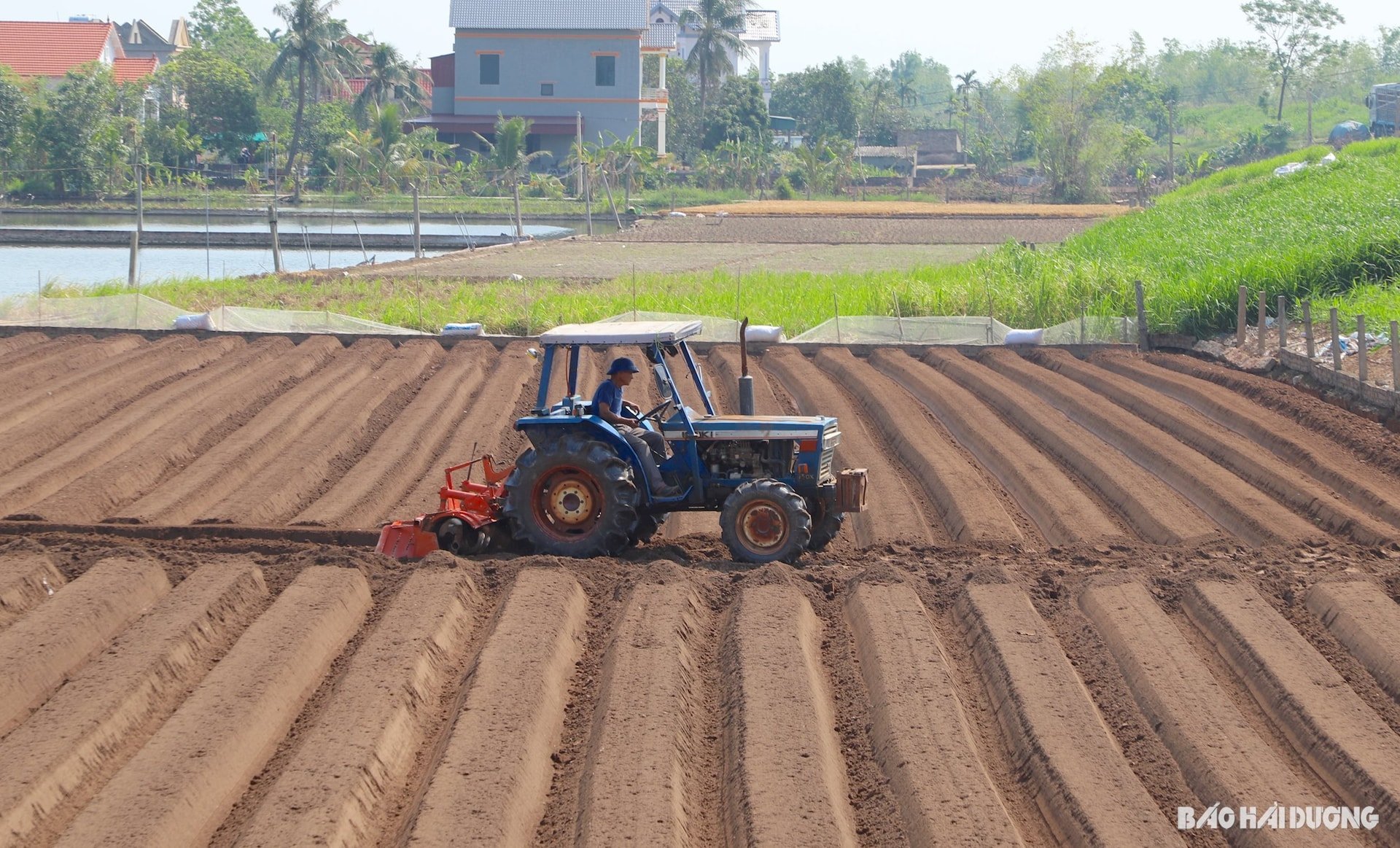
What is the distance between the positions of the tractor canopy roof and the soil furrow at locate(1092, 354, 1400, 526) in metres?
5.29

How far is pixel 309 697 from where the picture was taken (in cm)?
703

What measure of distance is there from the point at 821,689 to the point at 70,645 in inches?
154

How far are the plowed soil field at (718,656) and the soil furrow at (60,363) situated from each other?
117 inches

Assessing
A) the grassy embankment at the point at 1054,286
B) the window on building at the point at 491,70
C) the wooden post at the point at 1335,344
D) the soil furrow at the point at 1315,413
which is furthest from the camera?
the window on building at the point at 491,70

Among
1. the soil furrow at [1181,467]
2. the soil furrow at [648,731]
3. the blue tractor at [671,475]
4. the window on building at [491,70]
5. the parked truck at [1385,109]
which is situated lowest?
the soil furrow at [648,731]

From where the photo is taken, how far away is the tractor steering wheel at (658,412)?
29.9 ft

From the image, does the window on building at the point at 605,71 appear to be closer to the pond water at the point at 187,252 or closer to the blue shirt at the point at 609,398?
the pond water at the point at 187,252

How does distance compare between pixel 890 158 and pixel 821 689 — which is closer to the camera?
pixel 821 689

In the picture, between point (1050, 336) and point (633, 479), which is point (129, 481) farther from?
point (1050, 336)

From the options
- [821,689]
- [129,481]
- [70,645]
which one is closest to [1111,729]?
[821,689]

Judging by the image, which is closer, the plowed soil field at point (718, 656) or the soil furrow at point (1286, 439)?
the plowed soil field at point (718, 656)

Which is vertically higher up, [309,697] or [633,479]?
[633,479]

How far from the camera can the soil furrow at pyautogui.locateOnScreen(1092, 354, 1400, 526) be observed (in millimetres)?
10703

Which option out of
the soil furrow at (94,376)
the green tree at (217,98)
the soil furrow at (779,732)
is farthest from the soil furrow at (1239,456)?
the green tree at (217,98)
